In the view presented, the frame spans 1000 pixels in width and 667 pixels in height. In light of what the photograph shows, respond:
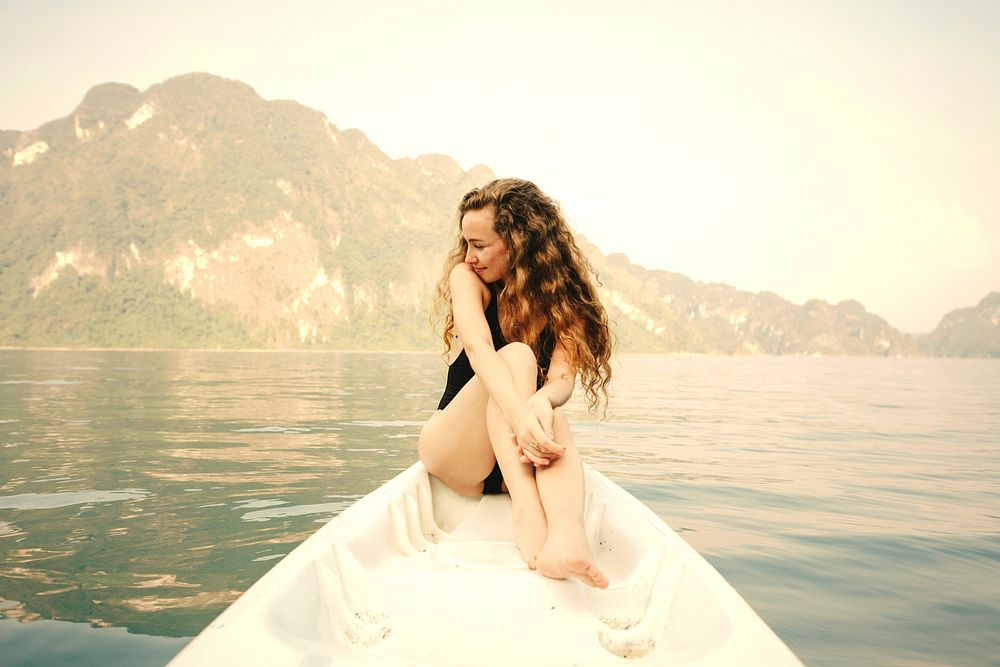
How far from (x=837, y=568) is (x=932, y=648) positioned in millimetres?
Result: 1073

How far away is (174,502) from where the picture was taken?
4.76m

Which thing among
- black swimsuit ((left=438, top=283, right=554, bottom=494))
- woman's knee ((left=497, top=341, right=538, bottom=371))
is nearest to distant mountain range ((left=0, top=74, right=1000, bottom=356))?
black swimsuit ((left=438, top=283, right=554, bottom=494))

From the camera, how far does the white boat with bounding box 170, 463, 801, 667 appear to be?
1.39 meters

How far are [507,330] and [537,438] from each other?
0.84m

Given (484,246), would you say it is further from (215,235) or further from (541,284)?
(215,235)

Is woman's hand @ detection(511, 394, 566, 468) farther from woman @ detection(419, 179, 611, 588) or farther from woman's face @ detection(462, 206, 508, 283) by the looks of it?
woman's face @ detection(462, 206, 508, 283)

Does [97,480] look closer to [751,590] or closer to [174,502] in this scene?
[174,502]

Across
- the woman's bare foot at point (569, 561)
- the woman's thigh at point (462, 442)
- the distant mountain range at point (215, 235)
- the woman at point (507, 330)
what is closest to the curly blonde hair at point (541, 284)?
the woman at point (507, 330)

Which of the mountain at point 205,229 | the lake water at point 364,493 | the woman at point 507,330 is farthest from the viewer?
the mountain at point 205,229

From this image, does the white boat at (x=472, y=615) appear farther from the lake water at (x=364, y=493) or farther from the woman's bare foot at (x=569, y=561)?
the lake water at (x=364, y=493)

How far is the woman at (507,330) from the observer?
2471 millimetres

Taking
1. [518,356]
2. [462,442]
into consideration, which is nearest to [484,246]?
[518,356]

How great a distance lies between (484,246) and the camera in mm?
2812

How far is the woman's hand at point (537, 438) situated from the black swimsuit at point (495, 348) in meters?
0.62
